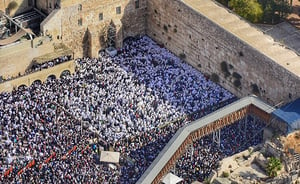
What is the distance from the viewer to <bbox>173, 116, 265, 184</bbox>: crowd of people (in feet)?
229

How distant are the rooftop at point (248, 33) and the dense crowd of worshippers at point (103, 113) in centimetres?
554

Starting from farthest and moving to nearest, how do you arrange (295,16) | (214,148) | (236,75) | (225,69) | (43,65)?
1. (295,16)
2. (43,65)
3. (225,69)
4. (236,75)
5. (214,148)

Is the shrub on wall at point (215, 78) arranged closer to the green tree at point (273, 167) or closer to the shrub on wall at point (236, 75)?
the shrub on wall at point (236, 75)

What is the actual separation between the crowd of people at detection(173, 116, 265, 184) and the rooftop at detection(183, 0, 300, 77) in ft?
17.3

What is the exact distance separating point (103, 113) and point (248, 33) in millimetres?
13998

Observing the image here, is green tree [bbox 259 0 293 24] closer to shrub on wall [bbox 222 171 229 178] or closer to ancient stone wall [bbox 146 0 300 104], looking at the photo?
ancient stone wall [bbox 146 0 300 104]

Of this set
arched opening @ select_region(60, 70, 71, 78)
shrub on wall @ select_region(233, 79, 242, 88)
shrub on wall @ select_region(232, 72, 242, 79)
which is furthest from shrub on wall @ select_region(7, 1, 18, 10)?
shrub on wall @ select_region(233, 79, 242, 88)

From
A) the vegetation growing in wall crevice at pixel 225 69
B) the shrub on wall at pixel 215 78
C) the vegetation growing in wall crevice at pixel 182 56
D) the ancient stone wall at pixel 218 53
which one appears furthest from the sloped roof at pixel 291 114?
the vegetation growing in wall crevice at pixel 182 56

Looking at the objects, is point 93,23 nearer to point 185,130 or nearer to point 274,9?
point 274,9

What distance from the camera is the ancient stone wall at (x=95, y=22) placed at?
8294cm

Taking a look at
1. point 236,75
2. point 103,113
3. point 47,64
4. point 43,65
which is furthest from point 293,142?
point 43,65

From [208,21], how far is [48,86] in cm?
1478

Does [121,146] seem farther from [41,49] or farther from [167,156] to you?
[41,49]

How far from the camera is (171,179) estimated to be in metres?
68.4
